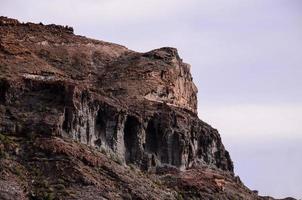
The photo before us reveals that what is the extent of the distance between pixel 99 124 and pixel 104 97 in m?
3.51

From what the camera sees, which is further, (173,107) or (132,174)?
(173,107)

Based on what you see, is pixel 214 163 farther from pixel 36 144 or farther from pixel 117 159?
pixel 36 144

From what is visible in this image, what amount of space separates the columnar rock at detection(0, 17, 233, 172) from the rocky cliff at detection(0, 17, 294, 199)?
0.11 metres

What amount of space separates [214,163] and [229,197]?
574 inches

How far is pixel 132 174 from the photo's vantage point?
121 meters

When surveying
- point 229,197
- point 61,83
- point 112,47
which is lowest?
point 229,197

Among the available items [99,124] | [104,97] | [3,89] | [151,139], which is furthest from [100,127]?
[3,89]

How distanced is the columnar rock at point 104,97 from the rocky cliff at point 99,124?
111 mm

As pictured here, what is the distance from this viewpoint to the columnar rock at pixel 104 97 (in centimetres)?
12331

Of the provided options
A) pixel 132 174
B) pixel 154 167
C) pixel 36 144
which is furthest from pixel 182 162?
pixel 36 144

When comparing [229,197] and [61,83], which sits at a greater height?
[61,83]

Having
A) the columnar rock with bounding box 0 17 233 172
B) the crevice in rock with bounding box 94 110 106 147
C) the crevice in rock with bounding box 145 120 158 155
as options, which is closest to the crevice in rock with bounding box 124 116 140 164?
the columnar rock with bounding box 0 17 233 172

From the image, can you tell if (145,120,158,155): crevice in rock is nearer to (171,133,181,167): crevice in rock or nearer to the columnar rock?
the columnar rock

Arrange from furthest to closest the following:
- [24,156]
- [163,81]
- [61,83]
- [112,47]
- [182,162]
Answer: [112,47], [163,81], [182,162], [61,83], [24,156]
